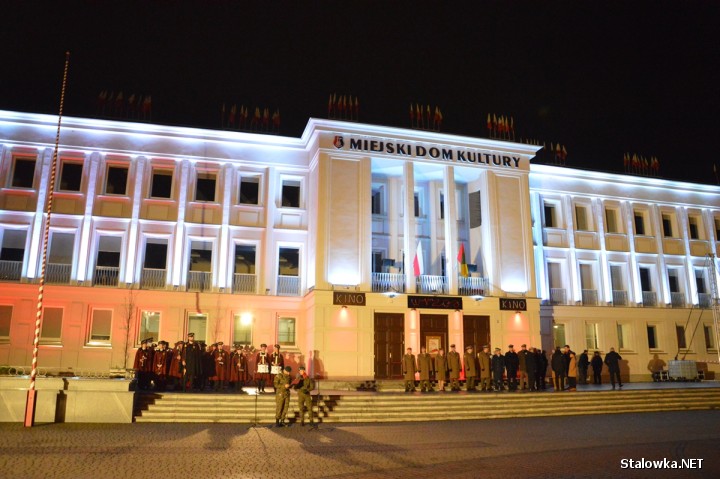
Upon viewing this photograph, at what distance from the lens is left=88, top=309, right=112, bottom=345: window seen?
82.3ft

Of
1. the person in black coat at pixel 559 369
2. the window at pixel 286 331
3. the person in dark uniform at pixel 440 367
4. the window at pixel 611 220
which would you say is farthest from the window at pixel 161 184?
the window at pixel 611 220

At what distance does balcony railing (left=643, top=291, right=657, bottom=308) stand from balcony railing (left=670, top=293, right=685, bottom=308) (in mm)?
1154

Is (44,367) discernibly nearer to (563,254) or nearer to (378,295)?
(378,295)

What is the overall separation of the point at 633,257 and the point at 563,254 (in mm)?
4611

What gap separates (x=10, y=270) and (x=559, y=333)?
26.5 m

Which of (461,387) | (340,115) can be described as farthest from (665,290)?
(340,115)

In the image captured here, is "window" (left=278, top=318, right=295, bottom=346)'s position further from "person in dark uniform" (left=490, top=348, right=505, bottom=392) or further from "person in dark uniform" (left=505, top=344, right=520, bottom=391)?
"person in dark uniform" (left=505, top=344, right=520, bottom=391)

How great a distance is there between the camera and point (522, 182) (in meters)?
29.1

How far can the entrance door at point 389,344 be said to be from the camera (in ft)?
83.4

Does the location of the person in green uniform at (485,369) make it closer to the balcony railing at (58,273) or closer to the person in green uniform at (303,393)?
the person in green uniform at (303,393)

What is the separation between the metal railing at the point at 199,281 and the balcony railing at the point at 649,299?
23941mm

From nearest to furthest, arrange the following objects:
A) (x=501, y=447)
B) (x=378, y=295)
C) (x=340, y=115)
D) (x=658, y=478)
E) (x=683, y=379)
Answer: (x=658, y=478) < (x=501, y=447) < (x=378, y=295) < (x=340, y=115) < (x=683, y=379)

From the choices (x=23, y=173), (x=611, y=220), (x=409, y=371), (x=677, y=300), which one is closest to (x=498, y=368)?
(x=409, y=371)

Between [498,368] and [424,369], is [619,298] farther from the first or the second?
[424,369]
